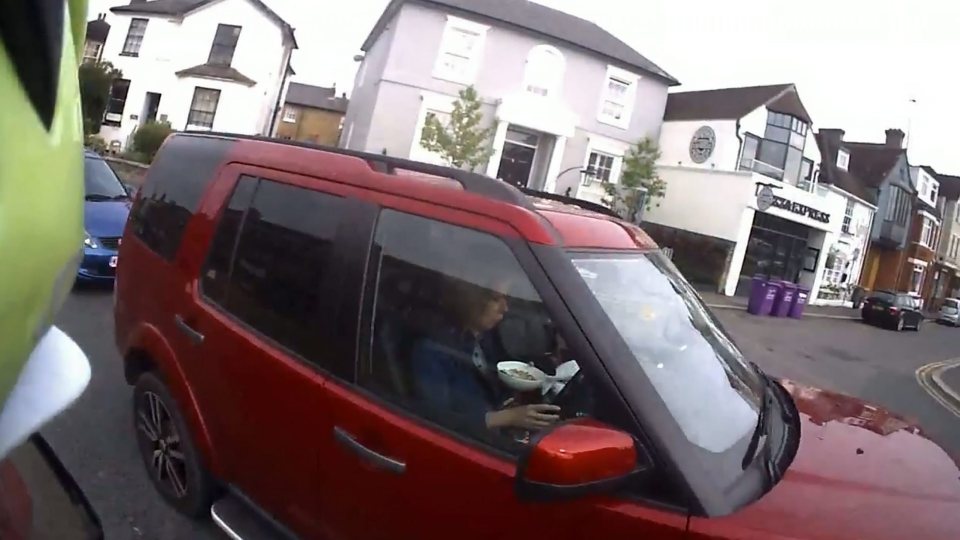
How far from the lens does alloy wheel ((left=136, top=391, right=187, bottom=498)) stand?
3188 millimetres

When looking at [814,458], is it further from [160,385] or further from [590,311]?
[160,385]

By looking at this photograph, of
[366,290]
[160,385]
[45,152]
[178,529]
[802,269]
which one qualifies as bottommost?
[178,529]

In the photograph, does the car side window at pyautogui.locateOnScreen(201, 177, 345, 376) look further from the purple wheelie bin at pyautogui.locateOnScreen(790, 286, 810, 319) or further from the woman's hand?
the purple wheelie bin at pyautogui.locateOnScreen(790, 286, 810, 319)

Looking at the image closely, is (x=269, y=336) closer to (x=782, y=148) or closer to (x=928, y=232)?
(x=782, y=148)

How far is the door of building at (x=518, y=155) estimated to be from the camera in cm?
2428

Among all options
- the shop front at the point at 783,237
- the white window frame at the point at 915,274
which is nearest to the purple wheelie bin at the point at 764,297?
the shop front at the point at 783,237

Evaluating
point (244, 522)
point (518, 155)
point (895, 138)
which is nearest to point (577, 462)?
point (244, 522)

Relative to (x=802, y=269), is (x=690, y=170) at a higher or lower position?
higher

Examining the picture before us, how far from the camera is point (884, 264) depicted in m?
41.0

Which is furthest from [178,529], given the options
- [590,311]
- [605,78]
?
[605,78]

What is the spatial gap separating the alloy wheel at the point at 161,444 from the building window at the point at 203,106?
1071 inches

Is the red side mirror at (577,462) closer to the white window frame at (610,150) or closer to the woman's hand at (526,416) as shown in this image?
the woman's hand at (526,416)

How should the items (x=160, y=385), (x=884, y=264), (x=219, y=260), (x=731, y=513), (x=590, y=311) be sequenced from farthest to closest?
(x=884, y=264), (x=160, y=385), (x=219, y=260), (x=590, y=311), (x=731, y=513)

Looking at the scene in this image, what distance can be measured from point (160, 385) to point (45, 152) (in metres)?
2.64
